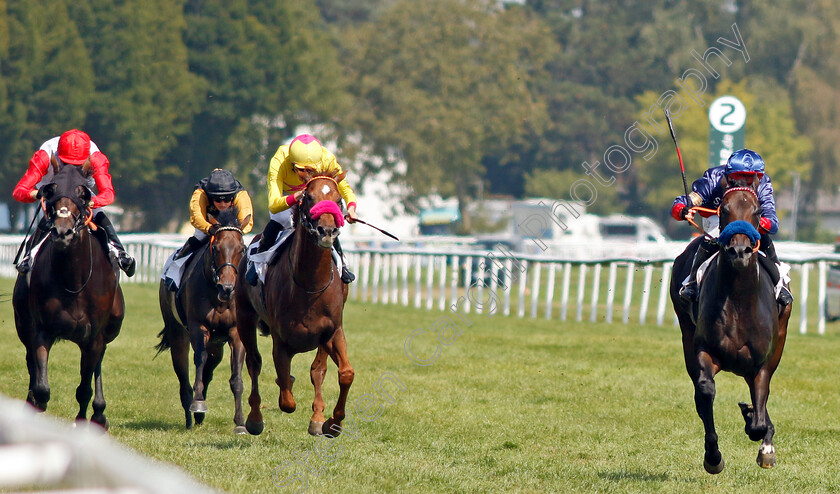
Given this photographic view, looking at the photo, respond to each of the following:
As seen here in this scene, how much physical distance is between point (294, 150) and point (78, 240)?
1.65m

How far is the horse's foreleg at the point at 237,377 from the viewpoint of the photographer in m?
7.72

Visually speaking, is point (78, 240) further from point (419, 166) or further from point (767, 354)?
point (419, 166)

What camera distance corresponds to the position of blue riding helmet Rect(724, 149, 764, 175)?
6617 millimetres

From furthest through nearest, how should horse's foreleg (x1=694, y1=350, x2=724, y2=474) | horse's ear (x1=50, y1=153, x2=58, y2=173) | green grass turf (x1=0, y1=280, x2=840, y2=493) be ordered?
horse's ear (x1=50, y1=153, x2=58, y2=173) < green grass turf (x1=0, y1=280, x2=840, y2=493) < horse's foreleg (x1=694, y1=350, x2=724, y2=474)

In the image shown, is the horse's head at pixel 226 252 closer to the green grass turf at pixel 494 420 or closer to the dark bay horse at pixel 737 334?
the green grass turf at pixel 494 420

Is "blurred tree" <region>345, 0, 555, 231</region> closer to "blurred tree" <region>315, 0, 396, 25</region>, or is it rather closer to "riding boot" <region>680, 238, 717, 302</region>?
"blurred tree" <region>315, 0, 396, 25</region>

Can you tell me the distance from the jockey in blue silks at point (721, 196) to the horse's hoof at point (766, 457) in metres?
0.92

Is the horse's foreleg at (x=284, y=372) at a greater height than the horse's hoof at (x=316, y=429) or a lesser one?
greater

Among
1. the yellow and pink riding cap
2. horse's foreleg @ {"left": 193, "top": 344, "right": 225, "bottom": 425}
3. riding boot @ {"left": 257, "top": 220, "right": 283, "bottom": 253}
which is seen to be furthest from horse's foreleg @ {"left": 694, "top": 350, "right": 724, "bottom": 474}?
horse's foreleg @ {"left": 193, "top": 344, "right": 225, "bottom": 425}

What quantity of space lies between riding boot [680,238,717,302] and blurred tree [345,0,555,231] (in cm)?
4079

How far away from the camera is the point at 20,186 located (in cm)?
769

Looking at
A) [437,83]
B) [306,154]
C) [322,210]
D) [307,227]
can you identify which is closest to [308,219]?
[307,227]

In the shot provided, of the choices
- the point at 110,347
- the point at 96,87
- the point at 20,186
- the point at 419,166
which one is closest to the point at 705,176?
the point at 20,186

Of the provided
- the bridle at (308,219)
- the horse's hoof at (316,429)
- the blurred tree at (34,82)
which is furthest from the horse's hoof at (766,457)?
the blurred tree at (34,82)
